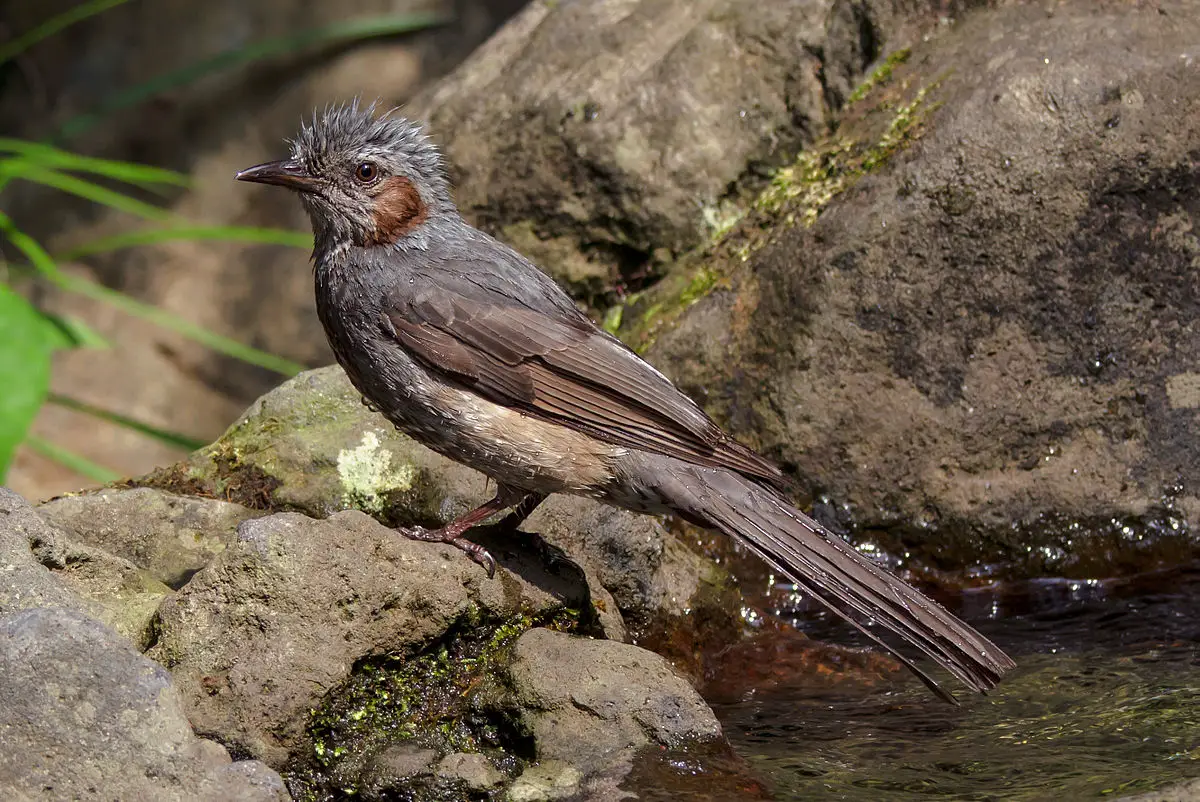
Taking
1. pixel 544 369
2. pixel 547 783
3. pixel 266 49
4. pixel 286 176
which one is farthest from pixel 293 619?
pixel 266 49

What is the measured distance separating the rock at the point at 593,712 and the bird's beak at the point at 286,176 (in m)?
1.85

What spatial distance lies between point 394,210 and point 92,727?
7.05 feet

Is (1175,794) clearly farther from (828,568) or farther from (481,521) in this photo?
(481,521)

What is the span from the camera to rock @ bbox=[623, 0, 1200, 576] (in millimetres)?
4953

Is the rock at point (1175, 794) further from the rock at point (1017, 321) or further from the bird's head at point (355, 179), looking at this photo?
the bird's head at point (355, 179)

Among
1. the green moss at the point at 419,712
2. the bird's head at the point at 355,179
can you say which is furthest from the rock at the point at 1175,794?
the bird's head at the point at 355,179

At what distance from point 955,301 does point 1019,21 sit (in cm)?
127

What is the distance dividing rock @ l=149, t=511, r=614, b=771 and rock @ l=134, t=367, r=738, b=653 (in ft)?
2.59

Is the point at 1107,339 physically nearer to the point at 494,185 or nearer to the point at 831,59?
the point at 831,59

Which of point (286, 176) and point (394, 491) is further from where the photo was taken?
point (394, 491)

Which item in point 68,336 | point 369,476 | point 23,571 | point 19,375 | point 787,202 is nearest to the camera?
point 23,571

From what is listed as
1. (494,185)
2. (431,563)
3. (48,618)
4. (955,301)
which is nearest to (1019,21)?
(955,301)

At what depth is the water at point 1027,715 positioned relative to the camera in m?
3.38

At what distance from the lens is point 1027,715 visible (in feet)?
12.9
